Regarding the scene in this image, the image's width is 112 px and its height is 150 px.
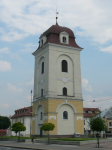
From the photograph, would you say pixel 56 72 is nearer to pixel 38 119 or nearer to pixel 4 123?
pixel 38 119

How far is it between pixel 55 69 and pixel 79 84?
20.3ft

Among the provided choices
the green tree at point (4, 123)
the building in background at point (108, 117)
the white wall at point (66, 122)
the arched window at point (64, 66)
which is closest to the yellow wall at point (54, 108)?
the white wall at point (66, 122)

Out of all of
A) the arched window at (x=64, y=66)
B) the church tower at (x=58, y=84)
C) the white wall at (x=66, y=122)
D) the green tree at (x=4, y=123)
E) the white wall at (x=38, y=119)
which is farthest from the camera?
the green tree at (x=4, y=123)

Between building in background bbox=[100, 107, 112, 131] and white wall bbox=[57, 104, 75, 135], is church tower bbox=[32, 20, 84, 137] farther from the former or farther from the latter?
building in background bbox=[100, 107, 112, 131]

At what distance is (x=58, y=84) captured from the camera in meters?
40.5

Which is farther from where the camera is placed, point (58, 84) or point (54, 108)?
point (58, 84)

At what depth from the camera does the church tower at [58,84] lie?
3872 cm

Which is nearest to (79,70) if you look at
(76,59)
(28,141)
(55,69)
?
(76,59)

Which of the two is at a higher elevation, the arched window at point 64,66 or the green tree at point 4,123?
the arched window at point 64,66

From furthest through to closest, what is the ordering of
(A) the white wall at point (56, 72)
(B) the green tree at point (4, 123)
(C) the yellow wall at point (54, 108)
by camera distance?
(B) the green tree at point (4, 123) → (A) the white wall at point (56, 72) → (C) the yellow wall at point (54, 108)

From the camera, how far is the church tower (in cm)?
3872

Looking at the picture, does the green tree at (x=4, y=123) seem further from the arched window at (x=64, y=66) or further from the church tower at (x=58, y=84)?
the arched window at (x=64, y=66)

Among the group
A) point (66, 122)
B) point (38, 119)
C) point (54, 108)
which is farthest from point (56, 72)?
point (38, 119)

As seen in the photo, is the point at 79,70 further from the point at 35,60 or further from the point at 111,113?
the point at 111,113
